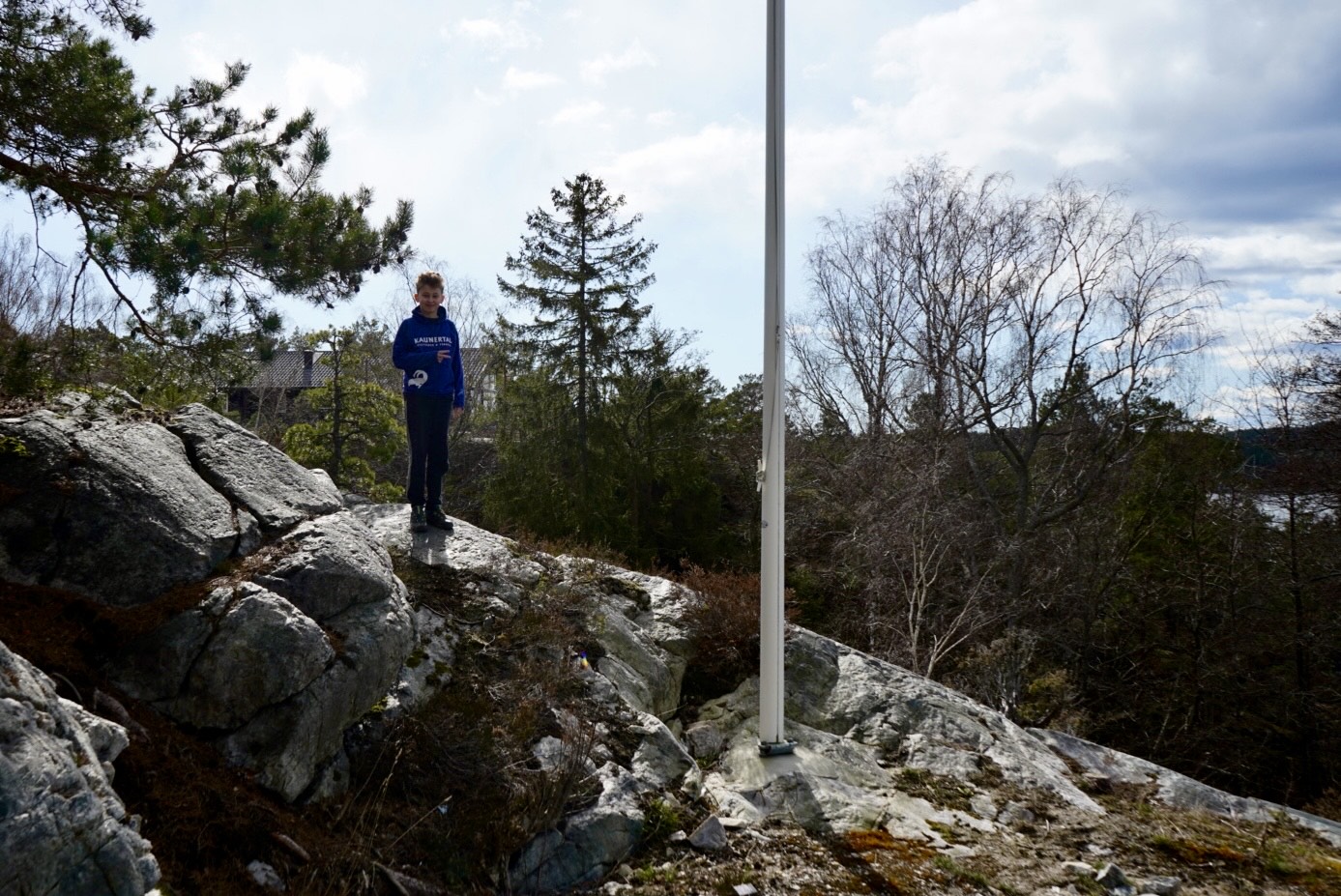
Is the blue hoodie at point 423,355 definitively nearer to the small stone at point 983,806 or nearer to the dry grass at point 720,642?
the dry grass at point 720,642

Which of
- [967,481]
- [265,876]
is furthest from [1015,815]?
[967,481]

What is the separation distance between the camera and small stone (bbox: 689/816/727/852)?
508cm

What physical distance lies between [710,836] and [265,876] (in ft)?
7.71

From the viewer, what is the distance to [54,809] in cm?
284

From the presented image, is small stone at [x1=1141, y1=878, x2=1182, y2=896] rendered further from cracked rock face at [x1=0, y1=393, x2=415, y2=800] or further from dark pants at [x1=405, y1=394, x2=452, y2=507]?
dark pants at [x1=405, y1=394, x2=452, y2=507]

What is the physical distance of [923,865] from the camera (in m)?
5.13

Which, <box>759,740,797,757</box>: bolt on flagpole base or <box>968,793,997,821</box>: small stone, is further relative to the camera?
<box>759,740,797,757</box>: bolt on flagpole base

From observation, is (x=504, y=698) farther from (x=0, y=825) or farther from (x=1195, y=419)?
(x=1195, y=419)

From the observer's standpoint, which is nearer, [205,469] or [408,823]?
[408,823]

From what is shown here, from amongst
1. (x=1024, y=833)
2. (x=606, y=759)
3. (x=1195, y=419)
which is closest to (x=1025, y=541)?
(x=1195, y=419)

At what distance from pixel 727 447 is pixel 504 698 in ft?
54.5

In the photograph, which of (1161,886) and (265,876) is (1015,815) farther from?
(265,876)

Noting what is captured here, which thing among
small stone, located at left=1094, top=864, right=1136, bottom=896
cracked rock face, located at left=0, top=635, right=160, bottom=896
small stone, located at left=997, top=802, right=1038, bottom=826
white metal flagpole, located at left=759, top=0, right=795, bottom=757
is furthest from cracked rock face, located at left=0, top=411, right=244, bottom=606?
small stone, located at left=1094, top=864, right=1136, bottom=896

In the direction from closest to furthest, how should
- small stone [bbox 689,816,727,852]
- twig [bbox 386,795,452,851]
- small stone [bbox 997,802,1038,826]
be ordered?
twig [bbox 386,795,452,851], small stone [bbox 689,816,727,852], small stone [bbox 997,802,1038,826]
